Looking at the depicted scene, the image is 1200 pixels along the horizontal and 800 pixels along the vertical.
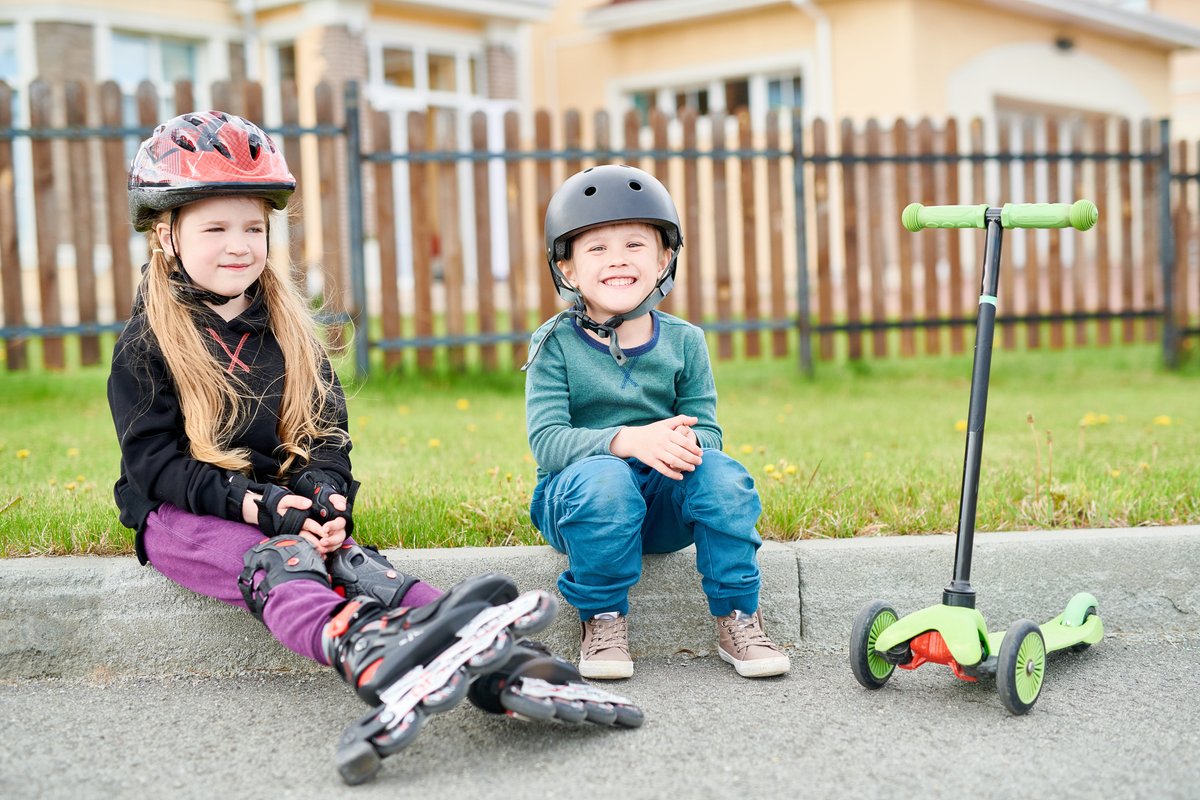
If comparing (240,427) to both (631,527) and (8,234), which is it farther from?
(8,234)

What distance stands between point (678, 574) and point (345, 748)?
119cm

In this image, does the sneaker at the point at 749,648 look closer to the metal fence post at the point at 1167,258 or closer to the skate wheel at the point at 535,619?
the skate wheel at the point at 535,619

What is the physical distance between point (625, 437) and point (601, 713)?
74cm

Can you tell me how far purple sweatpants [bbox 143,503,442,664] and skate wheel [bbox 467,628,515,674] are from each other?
42cm

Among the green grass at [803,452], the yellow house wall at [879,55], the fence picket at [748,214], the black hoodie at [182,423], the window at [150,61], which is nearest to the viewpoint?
the black hoodie at [182,423]

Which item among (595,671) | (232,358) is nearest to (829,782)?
(595,671)

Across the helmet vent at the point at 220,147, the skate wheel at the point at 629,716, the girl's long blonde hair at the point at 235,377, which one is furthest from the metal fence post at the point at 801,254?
the skate wheel at the point at 629,716

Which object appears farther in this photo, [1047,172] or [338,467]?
[1047,172]

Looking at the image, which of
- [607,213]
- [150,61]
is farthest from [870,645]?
[150,61]

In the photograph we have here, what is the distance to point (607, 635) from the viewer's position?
122 inches

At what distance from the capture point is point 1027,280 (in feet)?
28.3

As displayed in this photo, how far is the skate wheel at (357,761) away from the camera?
7.81 ft

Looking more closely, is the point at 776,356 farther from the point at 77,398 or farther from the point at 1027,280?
the point at 77,398

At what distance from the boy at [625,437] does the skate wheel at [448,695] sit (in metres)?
0.64
